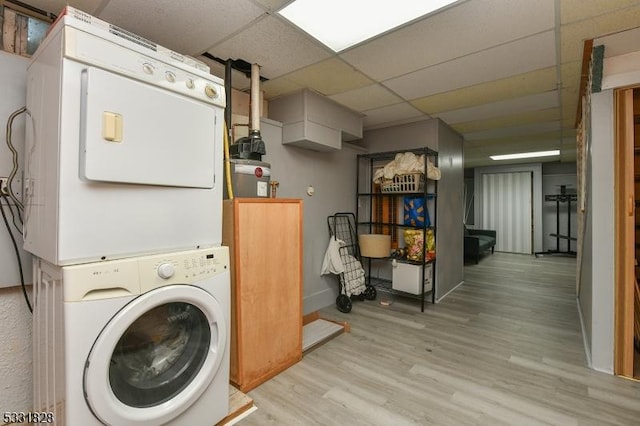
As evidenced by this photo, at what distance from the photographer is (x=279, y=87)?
2.76 metres

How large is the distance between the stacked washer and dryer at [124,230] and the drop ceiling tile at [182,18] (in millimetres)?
386

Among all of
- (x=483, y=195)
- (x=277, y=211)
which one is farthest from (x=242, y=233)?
(x=483, y=195)

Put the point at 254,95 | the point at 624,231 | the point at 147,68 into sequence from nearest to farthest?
the point at 147,68, the point at 624,231, the point at 254,95

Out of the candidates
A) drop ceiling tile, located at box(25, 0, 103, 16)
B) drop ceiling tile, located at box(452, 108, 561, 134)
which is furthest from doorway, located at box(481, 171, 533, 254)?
drop ceiling tile, located at box(25, 0, 103, 16)

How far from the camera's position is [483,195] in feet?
27.0

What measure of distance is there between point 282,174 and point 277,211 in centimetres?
96

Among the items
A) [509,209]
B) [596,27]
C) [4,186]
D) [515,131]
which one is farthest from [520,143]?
[4,186]

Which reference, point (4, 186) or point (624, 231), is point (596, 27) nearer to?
point (624, 231)

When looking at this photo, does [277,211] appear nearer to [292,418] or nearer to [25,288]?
[292,418]

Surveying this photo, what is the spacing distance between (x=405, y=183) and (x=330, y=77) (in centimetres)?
154

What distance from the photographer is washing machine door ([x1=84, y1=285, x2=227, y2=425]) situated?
1128mm

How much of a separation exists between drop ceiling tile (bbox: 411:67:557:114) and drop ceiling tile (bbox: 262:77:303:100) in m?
1.25

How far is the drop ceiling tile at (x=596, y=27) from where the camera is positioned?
1.70m

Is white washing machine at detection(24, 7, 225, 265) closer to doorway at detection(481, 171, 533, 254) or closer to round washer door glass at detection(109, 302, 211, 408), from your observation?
round washer door glass at detection(109, 302, 211, 408)
